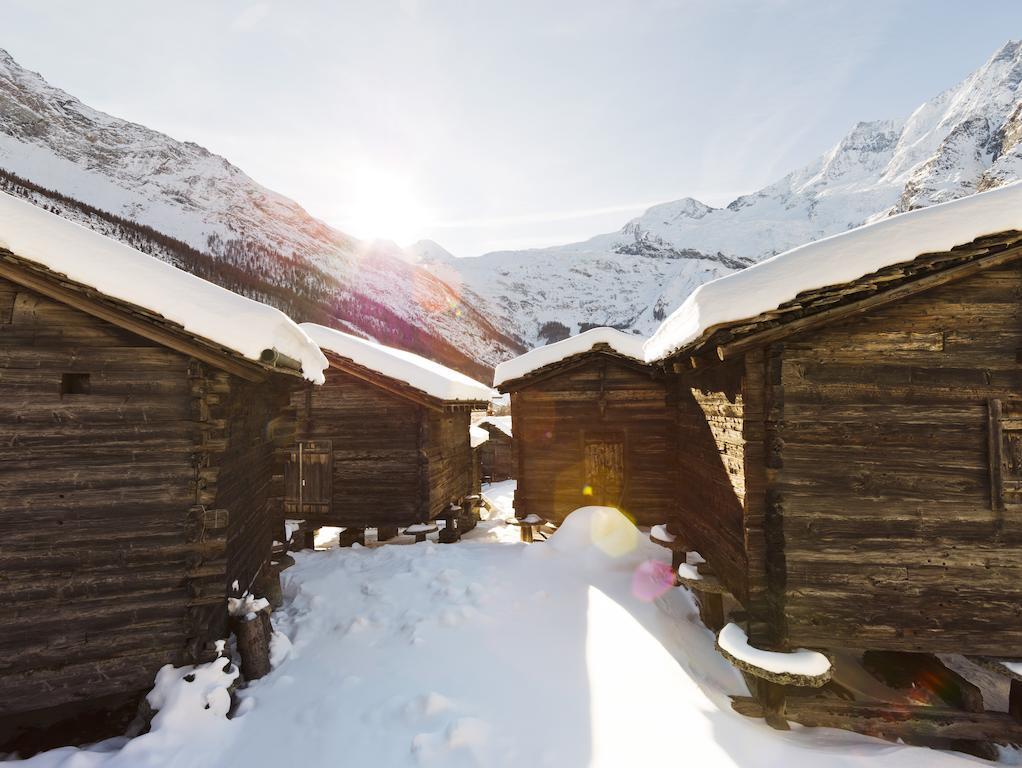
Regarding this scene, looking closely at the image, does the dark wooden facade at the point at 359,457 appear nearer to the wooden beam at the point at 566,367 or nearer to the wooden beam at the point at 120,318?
the wooden beam at the point at 566,367

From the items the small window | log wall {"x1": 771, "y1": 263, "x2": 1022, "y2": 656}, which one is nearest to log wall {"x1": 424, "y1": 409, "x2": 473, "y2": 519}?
the small window

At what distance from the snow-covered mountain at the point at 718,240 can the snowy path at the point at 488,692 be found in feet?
353

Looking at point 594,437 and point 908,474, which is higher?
point 594,437

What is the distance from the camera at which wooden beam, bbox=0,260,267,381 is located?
15.1 feet

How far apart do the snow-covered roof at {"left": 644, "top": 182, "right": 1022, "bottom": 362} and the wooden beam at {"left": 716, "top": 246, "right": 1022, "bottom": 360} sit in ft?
1.13

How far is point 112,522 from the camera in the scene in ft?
16.2

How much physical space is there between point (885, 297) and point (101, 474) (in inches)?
337

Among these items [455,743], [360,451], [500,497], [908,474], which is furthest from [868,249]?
[500,497]

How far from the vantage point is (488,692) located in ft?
16.3

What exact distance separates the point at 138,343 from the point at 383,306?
6424 centimetres

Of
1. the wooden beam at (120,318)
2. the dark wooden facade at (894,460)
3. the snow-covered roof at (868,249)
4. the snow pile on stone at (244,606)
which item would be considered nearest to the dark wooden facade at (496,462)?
the snow pile on stone at (244,606)

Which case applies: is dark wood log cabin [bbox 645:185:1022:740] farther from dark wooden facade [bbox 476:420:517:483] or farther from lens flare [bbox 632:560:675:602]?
dark wooden facade [bbox 476:420:517:483]

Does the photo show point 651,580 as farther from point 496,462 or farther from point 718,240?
point 718,240

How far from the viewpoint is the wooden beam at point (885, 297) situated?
5027mm
